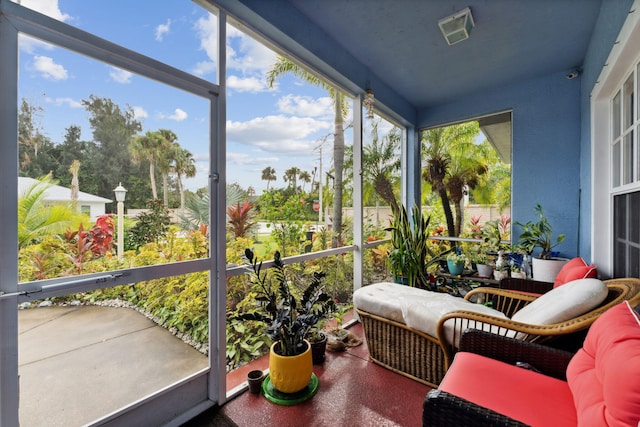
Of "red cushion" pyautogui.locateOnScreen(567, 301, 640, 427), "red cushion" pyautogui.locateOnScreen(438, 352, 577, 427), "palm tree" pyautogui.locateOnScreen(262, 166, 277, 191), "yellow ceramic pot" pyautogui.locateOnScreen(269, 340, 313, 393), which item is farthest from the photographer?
"palm tree" pyautogui.locateOnScreen(262, 166, 277, 191)

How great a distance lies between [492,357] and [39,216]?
7.64ft

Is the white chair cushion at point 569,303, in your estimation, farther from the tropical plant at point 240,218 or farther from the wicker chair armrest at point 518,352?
the tropical plant at point 240,218

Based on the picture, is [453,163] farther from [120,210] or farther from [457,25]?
[120,210]

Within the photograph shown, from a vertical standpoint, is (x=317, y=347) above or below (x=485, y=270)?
below

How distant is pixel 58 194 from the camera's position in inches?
51.6

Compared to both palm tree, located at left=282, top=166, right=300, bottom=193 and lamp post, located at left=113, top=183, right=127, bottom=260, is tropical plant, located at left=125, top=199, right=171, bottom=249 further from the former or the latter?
palm tree, located at left=282, top=166, right=300, bottom=193

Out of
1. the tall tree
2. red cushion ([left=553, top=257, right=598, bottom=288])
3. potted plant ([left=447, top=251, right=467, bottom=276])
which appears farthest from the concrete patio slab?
potted plant ([left=447, top=251, right=467, bottom=276])

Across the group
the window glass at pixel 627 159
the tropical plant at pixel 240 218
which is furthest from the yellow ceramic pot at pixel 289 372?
the window glass at pixel 627 159

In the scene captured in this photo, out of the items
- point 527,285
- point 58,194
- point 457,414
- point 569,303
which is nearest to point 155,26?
point 58,194

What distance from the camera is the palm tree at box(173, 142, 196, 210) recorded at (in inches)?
A: 68.7

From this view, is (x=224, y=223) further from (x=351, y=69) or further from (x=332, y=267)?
(x=351, y=69)

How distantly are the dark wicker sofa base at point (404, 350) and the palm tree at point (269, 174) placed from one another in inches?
58.3

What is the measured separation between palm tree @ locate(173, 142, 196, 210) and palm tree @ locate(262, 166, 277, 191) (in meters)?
0.85

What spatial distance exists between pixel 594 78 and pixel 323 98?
8.33ft
